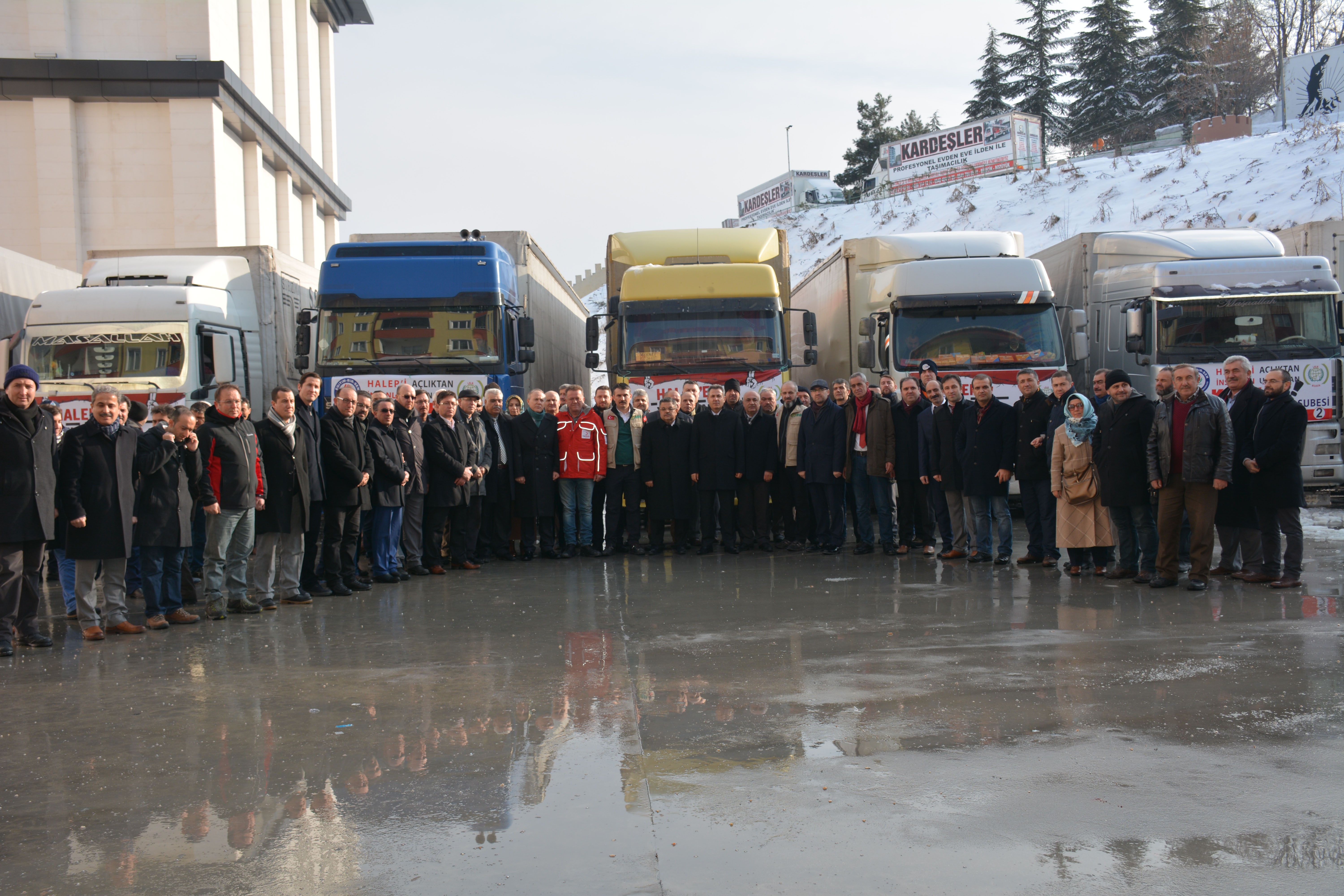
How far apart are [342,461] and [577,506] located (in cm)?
319

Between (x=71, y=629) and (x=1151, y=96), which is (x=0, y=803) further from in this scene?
(x=1151, y=96)

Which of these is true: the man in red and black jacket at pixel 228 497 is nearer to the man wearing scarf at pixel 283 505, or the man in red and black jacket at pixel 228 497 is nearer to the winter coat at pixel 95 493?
the man wearing scarf at pixel 283 505

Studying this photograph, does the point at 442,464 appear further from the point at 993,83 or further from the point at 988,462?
the point at 993,83

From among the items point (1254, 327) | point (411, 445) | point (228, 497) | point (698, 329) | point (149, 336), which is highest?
point (149, 336)

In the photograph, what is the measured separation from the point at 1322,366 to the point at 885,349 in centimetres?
520

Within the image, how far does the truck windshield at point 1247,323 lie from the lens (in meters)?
13.6

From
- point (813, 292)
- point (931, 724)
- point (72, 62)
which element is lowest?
point (931, 724)

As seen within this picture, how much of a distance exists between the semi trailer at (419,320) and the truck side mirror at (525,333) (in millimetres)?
15

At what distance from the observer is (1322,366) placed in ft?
44.2

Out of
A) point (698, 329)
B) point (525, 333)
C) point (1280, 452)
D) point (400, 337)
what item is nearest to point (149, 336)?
point (400, 337)

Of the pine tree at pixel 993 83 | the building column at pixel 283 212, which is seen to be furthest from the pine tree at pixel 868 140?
the building column at pixel 283 212

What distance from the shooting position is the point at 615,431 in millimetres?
12883

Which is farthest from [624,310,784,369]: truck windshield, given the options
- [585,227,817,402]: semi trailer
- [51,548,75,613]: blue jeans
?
[51,548,75,613]: blue jeans

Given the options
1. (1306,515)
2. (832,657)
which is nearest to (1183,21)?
(1306,515)
